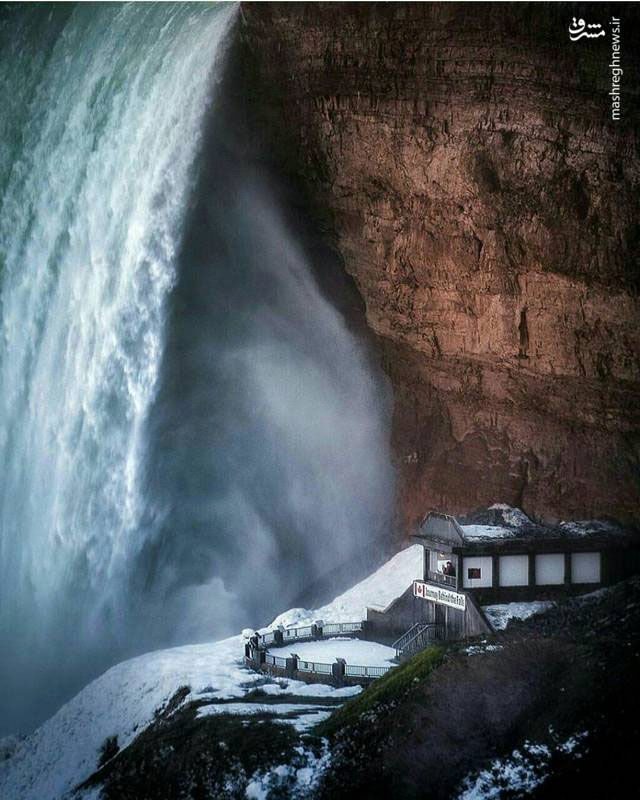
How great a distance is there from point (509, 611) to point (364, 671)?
345 cm

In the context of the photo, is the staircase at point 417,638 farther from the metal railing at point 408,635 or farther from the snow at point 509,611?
the snow at point 509,611

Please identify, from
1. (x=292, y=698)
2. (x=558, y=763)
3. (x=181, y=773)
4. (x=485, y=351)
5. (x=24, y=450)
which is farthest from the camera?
(x=24, y=450)

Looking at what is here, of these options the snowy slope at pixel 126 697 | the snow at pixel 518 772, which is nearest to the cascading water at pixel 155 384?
the snowy slope at pixel 126 697

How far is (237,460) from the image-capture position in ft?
153

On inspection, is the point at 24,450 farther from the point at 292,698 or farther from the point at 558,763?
the point at 558,763

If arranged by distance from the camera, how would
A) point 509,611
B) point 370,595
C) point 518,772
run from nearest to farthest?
1. point 518,772
2. point 509,611
3. point 370,595

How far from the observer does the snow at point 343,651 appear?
3612cm

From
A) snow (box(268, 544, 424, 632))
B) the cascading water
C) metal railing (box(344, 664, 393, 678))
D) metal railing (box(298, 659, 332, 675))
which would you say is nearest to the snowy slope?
snow (box(268, 544, 424, 632))

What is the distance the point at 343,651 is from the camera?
3728 centimetres

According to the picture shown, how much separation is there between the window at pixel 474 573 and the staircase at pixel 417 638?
1.67m

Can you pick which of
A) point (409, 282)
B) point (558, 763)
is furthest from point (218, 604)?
point (558, 763)

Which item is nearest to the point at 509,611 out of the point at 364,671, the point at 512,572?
the point at 512,572

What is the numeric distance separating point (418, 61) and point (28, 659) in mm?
19345

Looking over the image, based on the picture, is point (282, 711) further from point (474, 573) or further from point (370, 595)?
point (370, 595)
